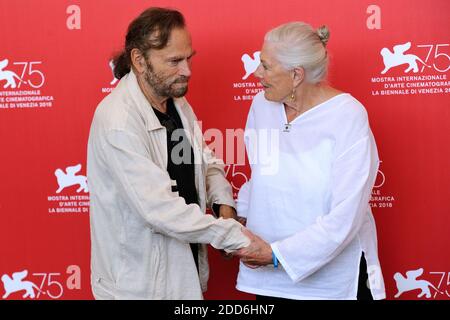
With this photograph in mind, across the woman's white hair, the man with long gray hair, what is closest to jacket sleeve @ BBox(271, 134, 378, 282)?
the man with long gray hair

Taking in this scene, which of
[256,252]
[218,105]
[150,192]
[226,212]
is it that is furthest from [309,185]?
[218,105]

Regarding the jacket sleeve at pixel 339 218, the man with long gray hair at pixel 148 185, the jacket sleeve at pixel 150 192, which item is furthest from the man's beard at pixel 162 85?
the jacket sleeve at pixel 339 218

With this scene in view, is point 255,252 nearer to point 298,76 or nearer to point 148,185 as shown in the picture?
point 148,185

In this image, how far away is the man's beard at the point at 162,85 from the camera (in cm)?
232

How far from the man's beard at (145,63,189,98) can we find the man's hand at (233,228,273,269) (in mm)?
495

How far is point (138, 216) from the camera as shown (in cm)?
225

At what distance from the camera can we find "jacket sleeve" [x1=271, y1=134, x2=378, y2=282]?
7.19ft

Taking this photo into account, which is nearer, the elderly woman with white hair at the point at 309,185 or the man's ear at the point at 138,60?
the elderly woman with white hair at the point at 309,185

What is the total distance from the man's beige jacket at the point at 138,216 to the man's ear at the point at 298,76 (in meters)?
0.45

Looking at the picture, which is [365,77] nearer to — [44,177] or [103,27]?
[103,27]

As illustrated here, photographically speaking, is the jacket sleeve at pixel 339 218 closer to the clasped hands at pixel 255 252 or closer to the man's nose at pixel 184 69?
the clasped hands at pixel 255 252

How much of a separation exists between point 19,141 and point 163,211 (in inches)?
Answer: 44.2

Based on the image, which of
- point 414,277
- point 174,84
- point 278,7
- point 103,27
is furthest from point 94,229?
point 414,277

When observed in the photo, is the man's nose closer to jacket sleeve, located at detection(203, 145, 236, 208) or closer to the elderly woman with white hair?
the elderly woman with white hair
